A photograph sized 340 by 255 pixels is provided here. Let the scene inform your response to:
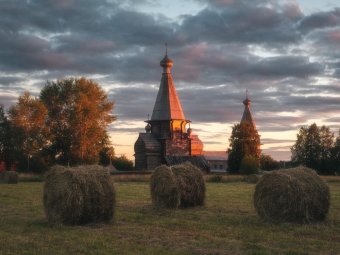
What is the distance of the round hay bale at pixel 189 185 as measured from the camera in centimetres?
1889

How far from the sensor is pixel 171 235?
1215 cm

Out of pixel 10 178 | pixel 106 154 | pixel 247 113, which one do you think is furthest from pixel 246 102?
pixel 10 178

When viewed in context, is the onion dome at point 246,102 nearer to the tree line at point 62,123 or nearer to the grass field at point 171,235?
the tree line at point 62,123

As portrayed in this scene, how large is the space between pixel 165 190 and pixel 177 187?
49 cm

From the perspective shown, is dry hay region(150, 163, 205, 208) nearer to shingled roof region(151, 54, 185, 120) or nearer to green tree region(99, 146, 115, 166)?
green tree region(99, 146, 115, 166)

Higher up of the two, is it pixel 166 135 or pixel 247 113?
pixel 247 113

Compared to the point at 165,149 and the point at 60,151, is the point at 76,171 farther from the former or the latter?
the point at 165,149

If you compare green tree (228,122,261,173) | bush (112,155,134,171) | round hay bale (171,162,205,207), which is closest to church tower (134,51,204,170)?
green tree (228,122,261,173)

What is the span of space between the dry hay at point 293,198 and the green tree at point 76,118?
43.1m

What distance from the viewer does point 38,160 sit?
59000 mm

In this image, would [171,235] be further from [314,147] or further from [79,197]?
[314,147]

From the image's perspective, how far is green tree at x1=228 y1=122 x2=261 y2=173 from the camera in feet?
237

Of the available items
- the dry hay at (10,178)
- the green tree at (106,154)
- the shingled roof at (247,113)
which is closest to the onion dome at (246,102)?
the shingled roof at (247,113)

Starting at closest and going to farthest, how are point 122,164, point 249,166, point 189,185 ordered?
point 189,185 → point 249,166 → point 122,164
